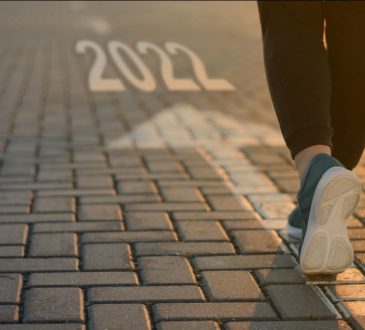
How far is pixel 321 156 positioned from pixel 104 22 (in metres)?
13.6

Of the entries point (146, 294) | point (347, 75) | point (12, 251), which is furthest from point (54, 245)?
point (347, 75)

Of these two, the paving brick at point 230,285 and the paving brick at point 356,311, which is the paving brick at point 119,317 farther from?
the paving brick at point 356,311

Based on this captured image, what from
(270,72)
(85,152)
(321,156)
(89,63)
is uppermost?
(270,72)

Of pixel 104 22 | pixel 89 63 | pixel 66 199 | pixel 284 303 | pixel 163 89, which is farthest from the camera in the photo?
pixel 104 22

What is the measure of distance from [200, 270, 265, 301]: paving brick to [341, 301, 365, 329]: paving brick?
0.26m

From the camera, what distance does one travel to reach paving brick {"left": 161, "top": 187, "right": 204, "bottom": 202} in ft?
13.1

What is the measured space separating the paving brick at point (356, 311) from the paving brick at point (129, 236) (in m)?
0.87

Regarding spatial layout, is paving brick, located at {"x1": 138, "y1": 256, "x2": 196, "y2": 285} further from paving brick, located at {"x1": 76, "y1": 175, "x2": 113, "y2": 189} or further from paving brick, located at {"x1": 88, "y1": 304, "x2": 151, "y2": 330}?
paving brick, located at {"x1": 76, "y1": 175, "x2": 113, "y2": 189}

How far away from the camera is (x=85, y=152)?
16.7ft

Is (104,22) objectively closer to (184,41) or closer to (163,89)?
(184,41)

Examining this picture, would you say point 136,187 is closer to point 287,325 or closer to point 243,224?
point 243,224

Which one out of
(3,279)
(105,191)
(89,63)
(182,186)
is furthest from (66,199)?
(89,63)

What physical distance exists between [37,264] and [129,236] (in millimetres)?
465

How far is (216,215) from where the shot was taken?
3.72 meters
